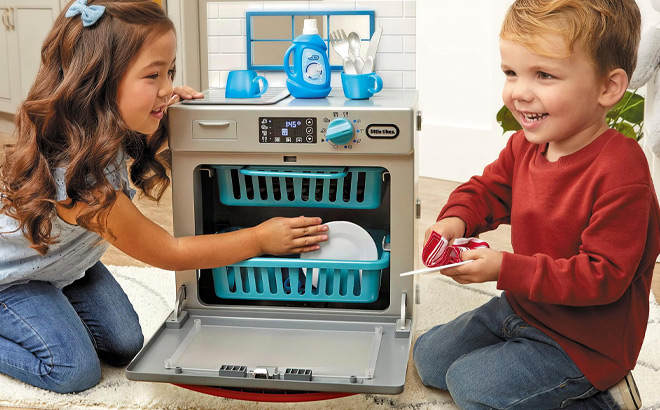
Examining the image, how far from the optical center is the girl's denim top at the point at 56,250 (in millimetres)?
1328

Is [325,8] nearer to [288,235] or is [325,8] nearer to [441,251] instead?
[288,235]

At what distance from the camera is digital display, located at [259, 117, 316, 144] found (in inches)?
51.0

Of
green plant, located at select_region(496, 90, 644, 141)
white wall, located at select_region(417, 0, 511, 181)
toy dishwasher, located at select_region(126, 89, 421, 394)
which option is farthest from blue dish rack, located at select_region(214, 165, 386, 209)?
white wall, located at select_region(417, 0, 511, 181)

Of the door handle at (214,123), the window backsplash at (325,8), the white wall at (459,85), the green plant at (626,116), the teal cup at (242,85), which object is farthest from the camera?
the white wall at (459,85)

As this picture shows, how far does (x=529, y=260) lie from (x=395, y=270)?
0.28m

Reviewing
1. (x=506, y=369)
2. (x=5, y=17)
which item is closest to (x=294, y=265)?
(x=506, y=369)

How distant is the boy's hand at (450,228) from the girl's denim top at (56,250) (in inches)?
20.3

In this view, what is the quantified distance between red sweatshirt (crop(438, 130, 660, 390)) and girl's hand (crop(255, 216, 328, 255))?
0.78 ft

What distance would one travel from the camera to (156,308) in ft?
5.99

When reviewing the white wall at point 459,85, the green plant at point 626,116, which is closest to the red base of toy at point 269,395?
the green plant at point 626,116

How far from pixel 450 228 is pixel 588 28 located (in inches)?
14.9

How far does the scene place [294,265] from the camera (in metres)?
1.36

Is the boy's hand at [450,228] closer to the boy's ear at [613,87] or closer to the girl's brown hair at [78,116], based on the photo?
the boy's ear at [613,87]

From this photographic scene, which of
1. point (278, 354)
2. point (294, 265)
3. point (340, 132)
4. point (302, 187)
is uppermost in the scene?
point (340, 132)
